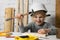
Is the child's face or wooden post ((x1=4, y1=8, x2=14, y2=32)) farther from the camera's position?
wooden post ((x1=4, y1=8, x2=14, y2=32))

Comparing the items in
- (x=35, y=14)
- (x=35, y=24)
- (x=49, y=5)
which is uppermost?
(x=49, y=5)

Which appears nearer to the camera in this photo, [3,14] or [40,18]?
[40,18]

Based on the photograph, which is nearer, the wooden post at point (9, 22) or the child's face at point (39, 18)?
the child's face at point (39, 18)

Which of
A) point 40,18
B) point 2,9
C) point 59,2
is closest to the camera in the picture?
point 40,18

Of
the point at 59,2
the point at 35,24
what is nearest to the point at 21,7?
the point at 35,24

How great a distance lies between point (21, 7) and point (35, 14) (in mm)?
372

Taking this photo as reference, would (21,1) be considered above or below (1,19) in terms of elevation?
above

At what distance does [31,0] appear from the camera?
1.90 m

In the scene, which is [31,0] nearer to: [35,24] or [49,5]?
[49,5]

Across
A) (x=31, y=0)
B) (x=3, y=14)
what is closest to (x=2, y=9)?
(x=3, y=14)

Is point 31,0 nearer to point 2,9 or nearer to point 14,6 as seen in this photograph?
point 14,6

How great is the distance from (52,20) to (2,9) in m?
0.64

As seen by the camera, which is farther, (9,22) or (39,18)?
(9,22)

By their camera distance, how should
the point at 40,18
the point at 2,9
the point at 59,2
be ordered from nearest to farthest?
1. the point at 40,18
2. the point at 59,2
3. the point at 2,9
